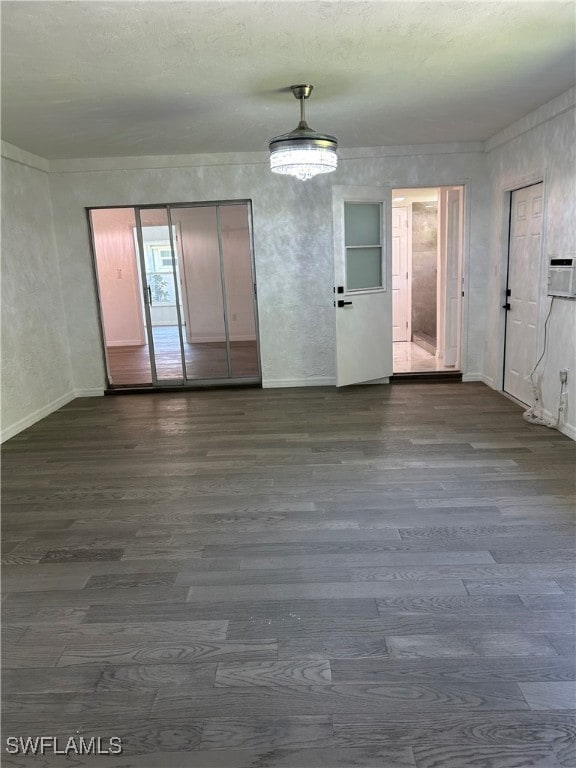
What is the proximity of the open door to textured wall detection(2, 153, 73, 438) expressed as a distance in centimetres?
305

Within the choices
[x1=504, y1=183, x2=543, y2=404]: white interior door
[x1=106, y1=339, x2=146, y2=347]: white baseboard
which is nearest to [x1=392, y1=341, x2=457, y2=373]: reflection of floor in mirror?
[x1=504, y1=183, x2=543, y2=404]: white interior door

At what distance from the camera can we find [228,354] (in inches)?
251

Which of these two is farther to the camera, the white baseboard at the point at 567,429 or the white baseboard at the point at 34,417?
the white baseboard at the point at 34,417

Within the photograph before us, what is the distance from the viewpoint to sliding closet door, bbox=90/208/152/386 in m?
9.32

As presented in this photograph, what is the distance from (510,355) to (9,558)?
4.67m

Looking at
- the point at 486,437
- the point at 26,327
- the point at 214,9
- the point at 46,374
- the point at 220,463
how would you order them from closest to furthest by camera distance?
the point at 214,9 < the point at 220,463 < the point at 486,437 < the point at 26,327 < the point at 46,374

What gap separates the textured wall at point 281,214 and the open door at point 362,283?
0.37 metres

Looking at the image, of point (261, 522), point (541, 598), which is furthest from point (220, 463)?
point (541, 598)

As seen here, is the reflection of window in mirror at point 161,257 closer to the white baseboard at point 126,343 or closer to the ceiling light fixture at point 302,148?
the white baseboard at point 126,343

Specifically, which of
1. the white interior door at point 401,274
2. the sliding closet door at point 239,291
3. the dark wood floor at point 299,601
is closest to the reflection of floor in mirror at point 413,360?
the white interior door at point 401,274

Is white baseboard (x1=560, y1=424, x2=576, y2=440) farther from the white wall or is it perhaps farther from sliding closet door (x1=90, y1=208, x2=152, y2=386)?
sliding closet door (x1=90, y1=208, x2=152, y2=386)

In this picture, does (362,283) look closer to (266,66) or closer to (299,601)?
(266,66)

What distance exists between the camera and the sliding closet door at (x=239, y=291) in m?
6.32

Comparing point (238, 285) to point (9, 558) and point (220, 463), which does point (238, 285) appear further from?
point (9, 558)
